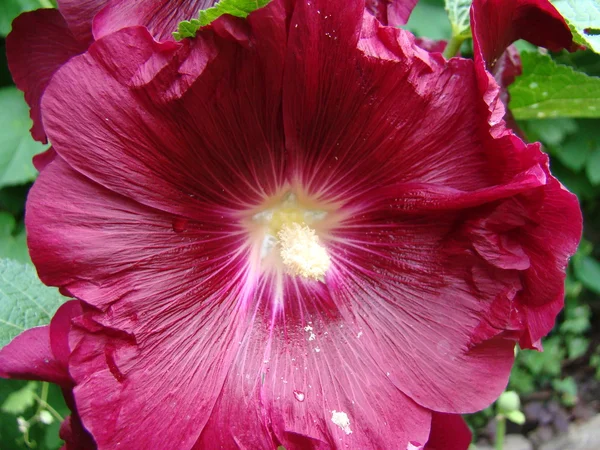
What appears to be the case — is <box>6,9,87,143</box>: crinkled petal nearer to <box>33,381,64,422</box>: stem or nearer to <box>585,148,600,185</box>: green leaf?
<box>33,381,64,422</box>: stem

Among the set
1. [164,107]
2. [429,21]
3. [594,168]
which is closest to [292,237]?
[164,107]

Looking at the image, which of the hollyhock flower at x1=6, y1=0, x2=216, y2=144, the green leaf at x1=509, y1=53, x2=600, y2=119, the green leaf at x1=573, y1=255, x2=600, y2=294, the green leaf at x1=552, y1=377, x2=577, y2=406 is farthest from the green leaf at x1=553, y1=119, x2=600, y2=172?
the hollyhock flower at x1=6, y1=0, x2=216, y2=144

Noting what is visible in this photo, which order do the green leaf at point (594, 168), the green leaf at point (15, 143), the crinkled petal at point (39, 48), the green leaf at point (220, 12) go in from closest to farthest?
the green leaf at point (220, 12) → the crinkled petal at point (39, 48) → the green leaf at point (15, 143) → the green leaf at point (594, 168)

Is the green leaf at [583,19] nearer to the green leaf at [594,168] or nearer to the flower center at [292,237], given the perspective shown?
the flower center at [292,237]

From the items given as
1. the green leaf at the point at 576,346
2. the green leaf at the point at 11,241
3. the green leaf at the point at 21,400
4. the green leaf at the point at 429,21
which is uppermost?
the green leaf at the point at 429,21

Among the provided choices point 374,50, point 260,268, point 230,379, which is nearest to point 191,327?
point 230,379

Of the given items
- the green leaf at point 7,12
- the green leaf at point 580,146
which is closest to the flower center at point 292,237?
the green leaf at point 7,12
